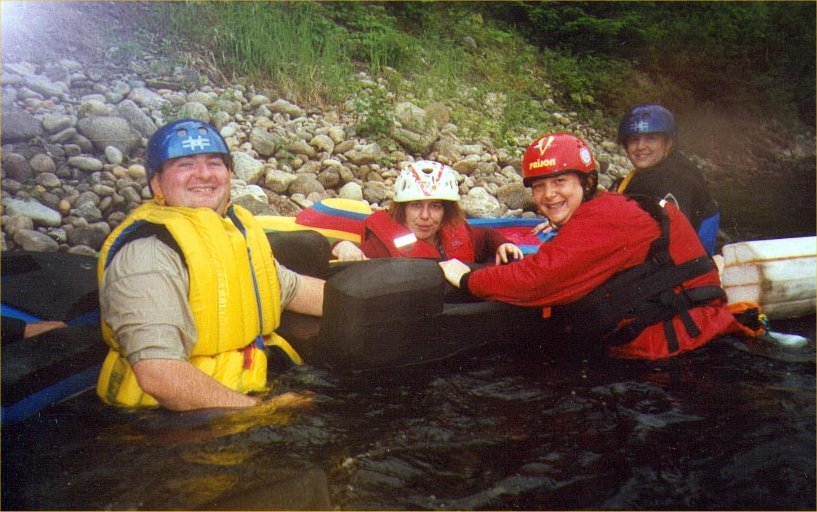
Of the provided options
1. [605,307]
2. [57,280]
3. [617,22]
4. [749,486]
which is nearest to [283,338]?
[57,280]

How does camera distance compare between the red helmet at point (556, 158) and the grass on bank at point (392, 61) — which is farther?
the grass on bank at point (392, 61)

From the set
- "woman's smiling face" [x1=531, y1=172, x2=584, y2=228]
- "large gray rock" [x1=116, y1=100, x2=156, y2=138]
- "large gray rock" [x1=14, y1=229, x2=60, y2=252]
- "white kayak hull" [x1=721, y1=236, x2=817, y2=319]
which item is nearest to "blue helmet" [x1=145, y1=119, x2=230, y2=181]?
"woman's smiling face" [x1=531, y1=172, x2=584, y2=228]

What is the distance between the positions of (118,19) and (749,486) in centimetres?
954

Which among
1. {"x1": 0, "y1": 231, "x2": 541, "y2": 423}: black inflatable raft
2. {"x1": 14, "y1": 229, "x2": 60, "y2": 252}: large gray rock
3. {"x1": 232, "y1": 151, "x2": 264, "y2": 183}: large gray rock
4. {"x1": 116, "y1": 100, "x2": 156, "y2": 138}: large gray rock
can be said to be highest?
{"x1": 116, "y1": 100, "x2": 156, "y2": 138}: large gray rock

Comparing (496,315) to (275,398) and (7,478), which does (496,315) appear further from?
(7,478)

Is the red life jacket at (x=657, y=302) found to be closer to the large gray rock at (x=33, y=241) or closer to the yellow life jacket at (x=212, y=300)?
the yellow life jacket at (x=212, y=300)

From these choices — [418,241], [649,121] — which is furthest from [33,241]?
[649,121]

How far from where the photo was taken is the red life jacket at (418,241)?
15.7 feet

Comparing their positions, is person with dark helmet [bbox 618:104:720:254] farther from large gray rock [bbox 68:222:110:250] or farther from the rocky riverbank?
large gray rock [bbox 68:222:110:250]

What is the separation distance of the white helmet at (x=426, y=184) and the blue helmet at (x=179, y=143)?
5.30ft

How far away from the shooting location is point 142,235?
3.02 metres

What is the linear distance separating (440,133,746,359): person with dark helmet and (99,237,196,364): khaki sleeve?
6.10 feet

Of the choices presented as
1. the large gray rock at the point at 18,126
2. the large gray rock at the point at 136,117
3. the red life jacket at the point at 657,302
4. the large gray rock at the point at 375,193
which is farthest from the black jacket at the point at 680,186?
the large gray rock at the point at 18,126

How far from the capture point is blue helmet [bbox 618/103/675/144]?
18.7ft
